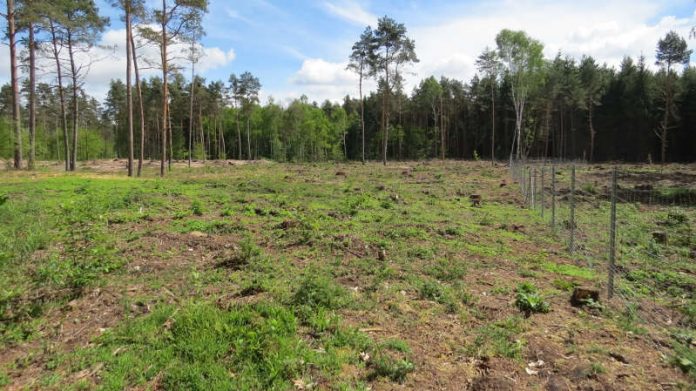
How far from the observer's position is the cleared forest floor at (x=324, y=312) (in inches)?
137

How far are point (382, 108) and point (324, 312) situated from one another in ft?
146

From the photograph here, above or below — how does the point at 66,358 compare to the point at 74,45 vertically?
below

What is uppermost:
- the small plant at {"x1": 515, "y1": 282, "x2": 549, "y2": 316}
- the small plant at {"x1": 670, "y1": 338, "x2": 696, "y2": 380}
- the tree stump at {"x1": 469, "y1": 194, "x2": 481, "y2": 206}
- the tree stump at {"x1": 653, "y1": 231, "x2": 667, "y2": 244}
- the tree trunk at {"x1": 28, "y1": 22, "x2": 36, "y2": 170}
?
the tree trunk at {"x1": 28, "y1": 22, "x2": 36, "y2": 170}

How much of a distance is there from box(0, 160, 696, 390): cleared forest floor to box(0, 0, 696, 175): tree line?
16.8m

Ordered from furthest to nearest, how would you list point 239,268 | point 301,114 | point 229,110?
point 229,110
point 301,114
point 239,268

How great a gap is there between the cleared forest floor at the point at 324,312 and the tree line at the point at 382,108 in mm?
16768

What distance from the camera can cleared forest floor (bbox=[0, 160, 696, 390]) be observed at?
3484 millimetres

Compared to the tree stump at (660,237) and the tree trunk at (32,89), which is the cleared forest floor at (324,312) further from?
the tree trunk at (32,89)

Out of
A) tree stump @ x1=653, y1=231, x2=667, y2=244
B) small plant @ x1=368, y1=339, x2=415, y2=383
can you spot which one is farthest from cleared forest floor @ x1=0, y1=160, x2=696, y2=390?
tree stump @ x1=653, y1=231, x2=667, y2=244

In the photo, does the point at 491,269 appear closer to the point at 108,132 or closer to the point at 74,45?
the point at 74,45

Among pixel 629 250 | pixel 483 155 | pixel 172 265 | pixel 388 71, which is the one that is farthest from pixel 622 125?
pixel 172 265

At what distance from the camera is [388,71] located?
118 ft

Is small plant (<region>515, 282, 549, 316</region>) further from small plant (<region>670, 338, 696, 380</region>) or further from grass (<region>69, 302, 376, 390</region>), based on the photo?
grass (<region>69, 302, 376, 390</region>)

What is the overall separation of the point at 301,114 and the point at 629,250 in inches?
2087
